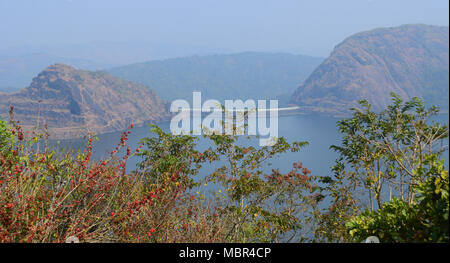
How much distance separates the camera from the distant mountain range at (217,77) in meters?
152

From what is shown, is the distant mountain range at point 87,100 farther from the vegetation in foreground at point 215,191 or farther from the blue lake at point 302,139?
the vegetation in foreground at point 215,191

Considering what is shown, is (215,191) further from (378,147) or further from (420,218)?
(420,218)

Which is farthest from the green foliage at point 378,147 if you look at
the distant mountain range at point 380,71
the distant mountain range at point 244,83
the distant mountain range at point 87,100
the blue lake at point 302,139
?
the distant mountain range at point 380,71

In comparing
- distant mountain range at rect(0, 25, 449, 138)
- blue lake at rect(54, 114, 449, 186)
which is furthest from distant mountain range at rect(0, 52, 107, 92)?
blue lake at rect(54, 114, 449, 186)

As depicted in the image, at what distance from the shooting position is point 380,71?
114062 millimetres

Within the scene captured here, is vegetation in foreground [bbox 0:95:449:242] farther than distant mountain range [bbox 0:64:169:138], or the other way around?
distant mountain range [bbox 0:64:169:138]

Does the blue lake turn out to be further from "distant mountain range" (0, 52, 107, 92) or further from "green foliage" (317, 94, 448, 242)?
"distant mountain range" (0, 52, 107, 92)

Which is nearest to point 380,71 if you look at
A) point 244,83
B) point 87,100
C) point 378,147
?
point 244,83

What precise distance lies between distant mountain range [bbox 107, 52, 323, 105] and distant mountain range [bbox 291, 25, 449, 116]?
3045 cm

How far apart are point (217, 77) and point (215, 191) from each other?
172 m

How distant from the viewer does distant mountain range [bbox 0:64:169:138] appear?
70.6 m

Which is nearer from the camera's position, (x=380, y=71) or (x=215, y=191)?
(x=215, y=191)

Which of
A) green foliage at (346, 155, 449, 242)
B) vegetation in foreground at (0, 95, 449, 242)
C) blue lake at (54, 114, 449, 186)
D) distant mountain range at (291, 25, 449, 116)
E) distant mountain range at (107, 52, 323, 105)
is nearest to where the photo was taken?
green foliage at (346, 155, 449, 242)
